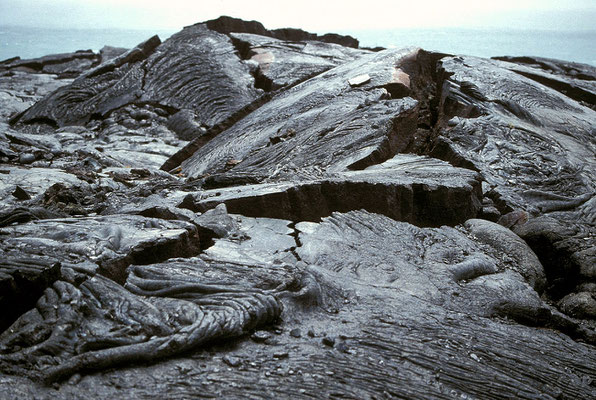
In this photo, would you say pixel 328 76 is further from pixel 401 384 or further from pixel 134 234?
pixel 401 384

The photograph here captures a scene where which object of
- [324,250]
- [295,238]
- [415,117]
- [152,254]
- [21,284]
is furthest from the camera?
[415,117]

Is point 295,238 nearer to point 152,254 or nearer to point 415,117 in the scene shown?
point 152,254

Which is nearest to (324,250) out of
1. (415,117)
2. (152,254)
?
(152,254)

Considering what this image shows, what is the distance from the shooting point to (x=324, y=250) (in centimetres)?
228

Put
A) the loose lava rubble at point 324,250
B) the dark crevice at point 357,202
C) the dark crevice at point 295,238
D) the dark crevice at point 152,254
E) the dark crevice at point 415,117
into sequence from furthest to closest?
the dark crevice at point 415,117, the dark crevice at point 357,202, the dark crevice at point 295,238, the dark crevice at point 152,254, the loose lava rubble at point 324,250

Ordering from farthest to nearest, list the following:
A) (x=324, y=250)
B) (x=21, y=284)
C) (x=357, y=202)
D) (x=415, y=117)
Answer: (x=415, y=117) → (x=357, y=202) → (x=324, y=250) → (x=21, y=284)

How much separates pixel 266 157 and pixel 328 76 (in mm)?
1979

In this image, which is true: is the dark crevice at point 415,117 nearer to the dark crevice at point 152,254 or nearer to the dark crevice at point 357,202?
the dark crevice at point 357,202

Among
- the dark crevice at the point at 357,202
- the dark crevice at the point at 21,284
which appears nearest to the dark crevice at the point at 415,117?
the dark crevice at the point at 357,202

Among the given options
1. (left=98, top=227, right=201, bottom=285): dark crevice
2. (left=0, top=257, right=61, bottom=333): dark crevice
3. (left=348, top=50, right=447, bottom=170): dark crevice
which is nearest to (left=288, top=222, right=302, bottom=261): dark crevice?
(left=98, top=227, right=201, bottom=285): dark crevice

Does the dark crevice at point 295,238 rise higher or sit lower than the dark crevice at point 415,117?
lower

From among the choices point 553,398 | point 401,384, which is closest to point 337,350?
point 401,384

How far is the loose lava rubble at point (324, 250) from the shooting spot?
4.81 ft

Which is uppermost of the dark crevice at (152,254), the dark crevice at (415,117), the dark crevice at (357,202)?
the dark crevice at (415,117)
